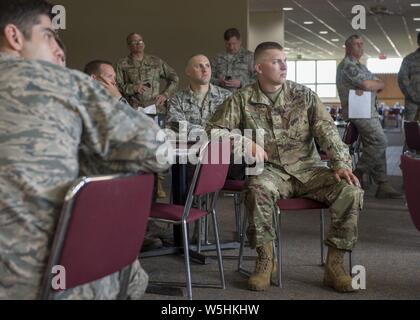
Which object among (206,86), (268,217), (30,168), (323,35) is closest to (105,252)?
(30,168)

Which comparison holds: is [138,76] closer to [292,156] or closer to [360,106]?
[360,106]

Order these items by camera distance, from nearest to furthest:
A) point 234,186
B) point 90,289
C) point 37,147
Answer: point 37,147, point 90,289, point 234,186

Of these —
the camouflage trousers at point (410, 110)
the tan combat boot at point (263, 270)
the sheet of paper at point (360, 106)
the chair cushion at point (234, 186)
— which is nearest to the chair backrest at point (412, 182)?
the tan combat boot at point (263, 270)

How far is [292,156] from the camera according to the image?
11.1 ft

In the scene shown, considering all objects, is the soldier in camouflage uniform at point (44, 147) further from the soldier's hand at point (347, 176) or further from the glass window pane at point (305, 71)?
the glass window pane at point (305, 71)

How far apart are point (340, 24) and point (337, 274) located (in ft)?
41.4

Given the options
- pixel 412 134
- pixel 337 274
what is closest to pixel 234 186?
pixel 337 274

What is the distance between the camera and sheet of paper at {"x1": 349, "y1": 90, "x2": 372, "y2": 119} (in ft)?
20.4

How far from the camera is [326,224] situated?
4.84 metres

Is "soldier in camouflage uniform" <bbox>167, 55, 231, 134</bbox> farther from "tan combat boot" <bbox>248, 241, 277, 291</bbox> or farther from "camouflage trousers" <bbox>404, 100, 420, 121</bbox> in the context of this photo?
"camouflage trousers" <bbox>404, 100, 420, 121</bbox>

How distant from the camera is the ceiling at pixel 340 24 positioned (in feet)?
39.1

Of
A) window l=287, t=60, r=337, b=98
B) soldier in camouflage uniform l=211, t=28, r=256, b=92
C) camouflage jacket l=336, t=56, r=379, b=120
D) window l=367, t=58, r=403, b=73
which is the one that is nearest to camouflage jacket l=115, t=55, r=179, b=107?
soldier in camouflage uniform l=211, t=28, r=256, b=92

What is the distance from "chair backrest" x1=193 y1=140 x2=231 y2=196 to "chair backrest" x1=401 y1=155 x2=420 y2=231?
0.87m

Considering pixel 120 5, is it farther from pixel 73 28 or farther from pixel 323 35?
pixel 323 35
